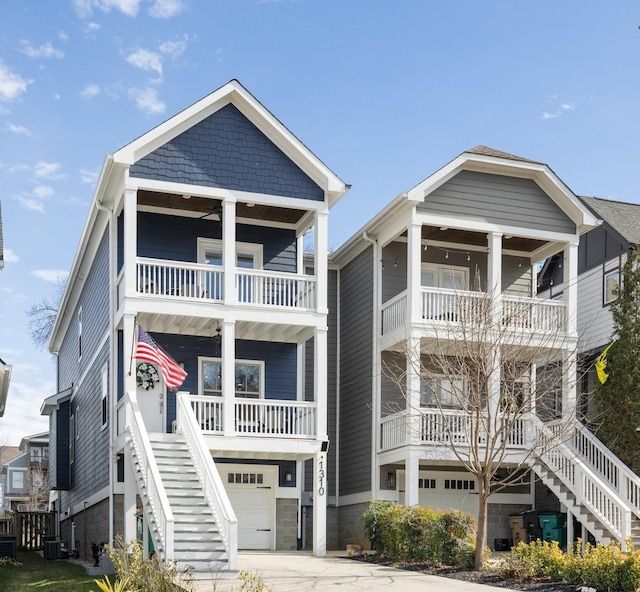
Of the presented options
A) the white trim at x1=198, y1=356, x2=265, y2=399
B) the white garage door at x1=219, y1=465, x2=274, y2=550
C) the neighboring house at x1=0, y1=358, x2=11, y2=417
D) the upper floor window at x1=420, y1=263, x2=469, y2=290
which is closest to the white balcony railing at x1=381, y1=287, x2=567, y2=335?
the upper floor window at x1=420, y1=263, x2=469, y2=290

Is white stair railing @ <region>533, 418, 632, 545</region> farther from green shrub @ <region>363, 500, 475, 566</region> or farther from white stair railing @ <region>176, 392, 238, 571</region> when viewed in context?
white stair railing @ <region>176, 392, 238, 571</region>

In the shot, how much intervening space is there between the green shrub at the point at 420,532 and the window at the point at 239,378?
4319 millimetres

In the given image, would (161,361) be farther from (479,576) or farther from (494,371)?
(479,576)

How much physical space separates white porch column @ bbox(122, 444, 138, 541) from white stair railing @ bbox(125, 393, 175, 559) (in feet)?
2.04

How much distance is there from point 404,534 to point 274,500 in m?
5.24

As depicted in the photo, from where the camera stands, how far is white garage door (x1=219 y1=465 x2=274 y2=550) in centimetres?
2278

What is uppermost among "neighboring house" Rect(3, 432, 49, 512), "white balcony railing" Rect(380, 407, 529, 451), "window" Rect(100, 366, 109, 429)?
"window" Rect(100, 366, 109, 429)

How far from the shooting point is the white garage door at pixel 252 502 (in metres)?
22.8

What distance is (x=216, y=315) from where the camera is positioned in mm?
20797

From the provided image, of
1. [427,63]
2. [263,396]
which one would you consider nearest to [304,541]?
[263,396]

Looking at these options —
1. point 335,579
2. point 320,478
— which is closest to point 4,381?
point 320,478

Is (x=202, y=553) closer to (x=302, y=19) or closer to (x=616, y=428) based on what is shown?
(x=302, y=19)

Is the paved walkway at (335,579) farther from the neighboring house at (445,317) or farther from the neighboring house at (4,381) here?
the neighboring house at (4,381)

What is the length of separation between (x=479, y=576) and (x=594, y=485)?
6.05 metres
